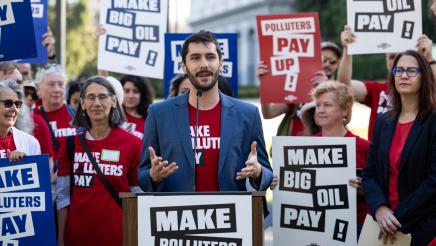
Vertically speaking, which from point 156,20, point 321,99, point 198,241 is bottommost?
point 198,241

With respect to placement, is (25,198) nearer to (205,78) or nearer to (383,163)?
(205,78)

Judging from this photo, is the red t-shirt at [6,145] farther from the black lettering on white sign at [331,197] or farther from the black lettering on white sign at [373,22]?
the black lettering on white sign at [373,22]

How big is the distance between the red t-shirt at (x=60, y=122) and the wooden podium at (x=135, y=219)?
311cm

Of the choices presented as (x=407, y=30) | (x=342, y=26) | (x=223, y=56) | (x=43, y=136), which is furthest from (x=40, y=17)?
(x=342, y=26)

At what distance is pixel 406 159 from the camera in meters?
5.43

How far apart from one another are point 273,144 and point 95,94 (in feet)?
4.68

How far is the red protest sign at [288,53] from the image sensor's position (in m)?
7.82

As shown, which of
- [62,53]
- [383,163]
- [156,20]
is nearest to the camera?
[383,163]

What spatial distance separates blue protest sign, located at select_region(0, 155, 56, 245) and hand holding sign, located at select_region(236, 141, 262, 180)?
1671mm

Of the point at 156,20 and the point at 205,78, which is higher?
the point at 156,20

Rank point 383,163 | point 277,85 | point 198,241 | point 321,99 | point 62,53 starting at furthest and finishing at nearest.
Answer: point 62,53 < point 277,85 < point 321,99 < point 383,163 < point 198,241

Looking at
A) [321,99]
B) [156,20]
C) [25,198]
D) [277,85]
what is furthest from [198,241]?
[156,20]

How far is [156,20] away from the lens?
8.73m

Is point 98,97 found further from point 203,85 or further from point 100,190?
point 203,85
